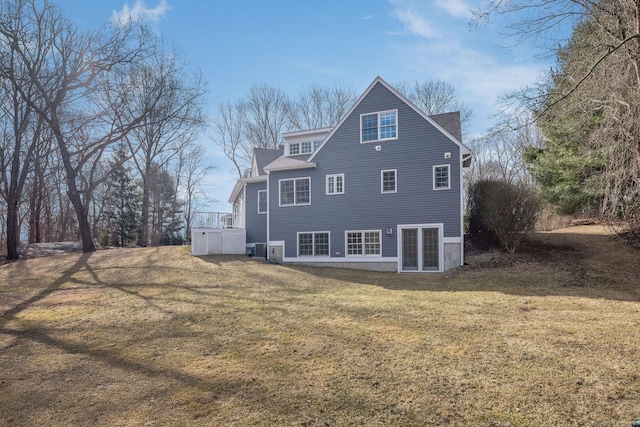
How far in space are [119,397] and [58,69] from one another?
20.8m

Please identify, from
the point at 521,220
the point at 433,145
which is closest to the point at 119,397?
the point at 433,145

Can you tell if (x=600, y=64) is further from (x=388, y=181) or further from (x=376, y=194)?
(x=376, y=194)

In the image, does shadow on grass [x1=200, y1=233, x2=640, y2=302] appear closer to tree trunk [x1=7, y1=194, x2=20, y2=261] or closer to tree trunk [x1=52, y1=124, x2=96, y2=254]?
tree trunk [x1=52, y1=124, x2=96, y2=254]

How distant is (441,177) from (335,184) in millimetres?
4865

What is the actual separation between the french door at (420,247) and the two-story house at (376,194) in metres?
0.04

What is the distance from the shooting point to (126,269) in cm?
1545

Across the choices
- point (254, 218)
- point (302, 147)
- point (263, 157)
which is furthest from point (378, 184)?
point (263, 157)

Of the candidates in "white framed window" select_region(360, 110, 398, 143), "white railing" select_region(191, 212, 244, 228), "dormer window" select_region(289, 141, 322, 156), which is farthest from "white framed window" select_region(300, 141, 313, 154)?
"white railing" select_region(191, 212, 244, 228)

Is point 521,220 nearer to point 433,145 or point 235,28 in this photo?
point 433,145

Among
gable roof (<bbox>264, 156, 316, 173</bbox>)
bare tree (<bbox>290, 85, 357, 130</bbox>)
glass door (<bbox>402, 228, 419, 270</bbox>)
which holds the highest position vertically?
bare tree (<bbox>290, 85, 357, 130</bbox>)

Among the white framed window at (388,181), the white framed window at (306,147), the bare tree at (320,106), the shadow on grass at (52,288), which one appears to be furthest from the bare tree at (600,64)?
the bare tree at (320,106)

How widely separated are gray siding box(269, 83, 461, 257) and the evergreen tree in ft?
75.0

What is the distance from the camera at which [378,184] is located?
17.0 meters

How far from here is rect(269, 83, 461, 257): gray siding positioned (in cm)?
1600
